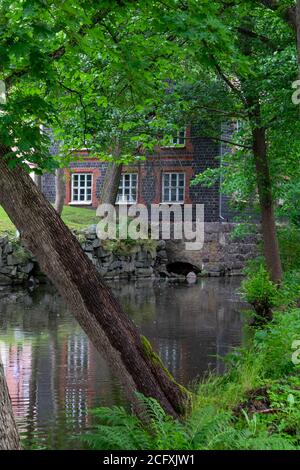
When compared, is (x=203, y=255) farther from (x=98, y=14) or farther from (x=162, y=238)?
(x=98, y=14)

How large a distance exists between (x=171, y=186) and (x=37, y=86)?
1203 inches

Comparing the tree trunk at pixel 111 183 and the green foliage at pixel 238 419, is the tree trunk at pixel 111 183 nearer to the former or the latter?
the tree trunk at pixel 111 183

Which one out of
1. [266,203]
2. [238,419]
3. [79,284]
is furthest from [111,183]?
[238,419]

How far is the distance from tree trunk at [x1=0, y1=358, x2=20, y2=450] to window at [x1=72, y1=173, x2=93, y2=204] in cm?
3790

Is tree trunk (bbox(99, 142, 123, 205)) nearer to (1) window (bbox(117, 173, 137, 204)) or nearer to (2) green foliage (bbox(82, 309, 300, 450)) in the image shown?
(1) window (bbox(117, 173, 137, 204))

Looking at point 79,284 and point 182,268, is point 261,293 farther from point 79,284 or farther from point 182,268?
point 182,268

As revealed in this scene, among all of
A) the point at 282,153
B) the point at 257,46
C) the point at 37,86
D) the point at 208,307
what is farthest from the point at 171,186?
the point at 37,86

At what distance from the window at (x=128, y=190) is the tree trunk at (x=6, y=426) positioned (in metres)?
37.0

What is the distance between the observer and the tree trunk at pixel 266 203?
20.4 m

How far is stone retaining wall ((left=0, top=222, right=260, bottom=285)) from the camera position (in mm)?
35003

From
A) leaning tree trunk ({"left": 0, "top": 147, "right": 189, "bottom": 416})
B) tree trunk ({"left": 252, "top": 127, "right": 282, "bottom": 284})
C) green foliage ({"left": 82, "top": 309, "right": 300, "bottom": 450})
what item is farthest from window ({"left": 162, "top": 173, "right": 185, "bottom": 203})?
leaning tree trunk ({"left": 0, "top": 147, "right": 189, "bottom": 416})

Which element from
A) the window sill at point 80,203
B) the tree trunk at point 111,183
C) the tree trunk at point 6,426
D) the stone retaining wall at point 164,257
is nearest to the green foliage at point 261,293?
the tree trunk at point 6,426

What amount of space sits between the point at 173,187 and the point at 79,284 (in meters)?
34.1

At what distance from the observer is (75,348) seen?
54.6 feet
